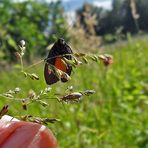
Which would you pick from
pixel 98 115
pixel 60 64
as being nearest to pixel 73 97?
pixel 60 64

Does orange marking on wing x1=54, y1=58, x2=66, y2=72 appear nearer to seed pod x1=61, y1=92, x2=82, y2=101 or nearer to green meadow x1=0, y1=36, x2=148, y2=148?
seed pod x1=61, y1=92, x2=82, y2=101

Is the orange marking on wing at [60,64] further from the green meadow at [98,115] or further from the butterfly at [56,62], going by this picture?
the green meadow at [98,115]

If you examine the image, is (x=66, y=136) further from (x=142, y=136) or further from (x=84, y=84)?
(x=84, y=84)

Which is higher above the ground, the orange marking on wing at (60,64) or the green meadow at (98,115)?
the orange marking on wing at (60,64)

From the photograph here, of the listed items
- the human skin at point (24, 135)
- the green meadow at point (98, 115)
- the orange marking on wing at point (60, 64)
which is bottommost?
the green meadow at point (98, 115)

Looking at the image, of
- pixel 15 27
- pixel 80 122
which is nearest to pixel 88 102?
pixel 80 122

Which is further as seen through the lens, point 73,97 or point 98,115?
point 98,115

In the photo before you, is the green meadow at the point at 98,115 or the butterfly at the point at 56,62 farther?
the green meadow at the point at 98,115

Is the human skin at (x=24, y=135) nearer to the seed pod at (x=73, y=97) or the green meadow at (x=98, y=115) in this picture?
the seed pod at (x=73, y=97)

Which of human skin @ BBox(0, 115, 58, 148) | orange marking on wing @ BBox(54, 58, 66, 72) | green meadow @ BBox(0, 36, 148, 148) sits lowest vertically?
green meadow @ BBox(0, 36, 148, 148)

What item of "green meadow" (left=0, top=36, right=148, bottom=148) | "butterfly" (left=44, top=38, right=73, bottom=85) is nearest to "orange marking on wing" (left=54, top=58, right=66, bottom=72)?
"butterfly" (left=44, top=38, right=73, bottom=85)

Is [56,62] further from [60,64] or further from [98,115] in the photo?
[98,115]

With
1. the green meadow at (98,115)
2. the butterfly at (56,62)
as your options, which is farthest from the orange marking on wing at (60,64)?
the green meadow at (98,115)
